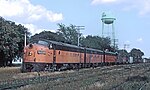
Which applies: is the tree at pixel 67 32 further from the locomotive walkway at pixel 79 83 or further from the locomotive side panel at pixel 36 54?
the locomotive walkway at pixel 79 83

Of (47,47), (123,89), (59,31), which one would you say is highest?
(59,31)

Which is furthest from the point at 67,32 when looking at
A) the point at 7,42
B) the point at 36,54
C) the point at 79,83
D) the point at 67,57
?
the point at 79,83

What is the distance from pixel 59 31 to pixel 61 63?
100m

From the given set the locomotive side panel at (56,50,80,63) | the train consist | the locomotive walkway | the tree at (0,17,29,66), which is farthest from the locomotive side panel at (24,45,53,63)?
the tree at (0,17,29,66)

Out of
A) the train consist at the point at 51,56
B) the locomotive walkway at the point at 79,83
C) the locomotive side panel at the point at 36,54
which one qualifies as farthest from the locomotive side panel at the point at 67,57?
the locomotive walkway at the point at 79,83

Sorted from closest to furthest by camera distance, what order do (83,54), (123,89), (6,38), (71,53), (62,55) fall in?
1. (123,89)
2. (62,55)
3. (71,53)
4. (83,54)
5. (6,38)

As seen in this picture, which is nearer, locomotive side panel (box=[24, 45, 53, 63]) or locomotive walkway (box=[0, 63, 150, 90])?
Result: locomotive walkway (box=[0, 63, 150, 90])

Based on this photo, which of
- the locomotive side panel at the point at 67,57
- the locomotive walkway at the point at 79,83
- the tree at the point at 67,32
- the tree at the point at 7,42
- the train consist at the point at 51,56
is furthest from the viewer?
the tree at the point at 67,32

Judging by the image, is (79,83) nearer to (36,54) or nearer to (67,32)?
(36,54)

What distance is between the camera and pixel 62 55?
42.9 m

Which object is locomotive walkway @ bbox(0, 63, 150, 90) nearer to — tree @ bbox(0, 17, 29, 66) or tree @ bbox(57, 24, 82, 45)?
tree @ bbox(0, 17, 29, 66)

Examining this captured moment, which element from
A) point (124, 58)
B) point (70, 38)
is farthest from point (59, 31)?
point (124, 58)

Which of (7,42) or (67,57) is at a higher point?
(7,42)

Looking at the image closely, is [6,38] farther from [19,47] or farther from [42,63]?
[42,63]
